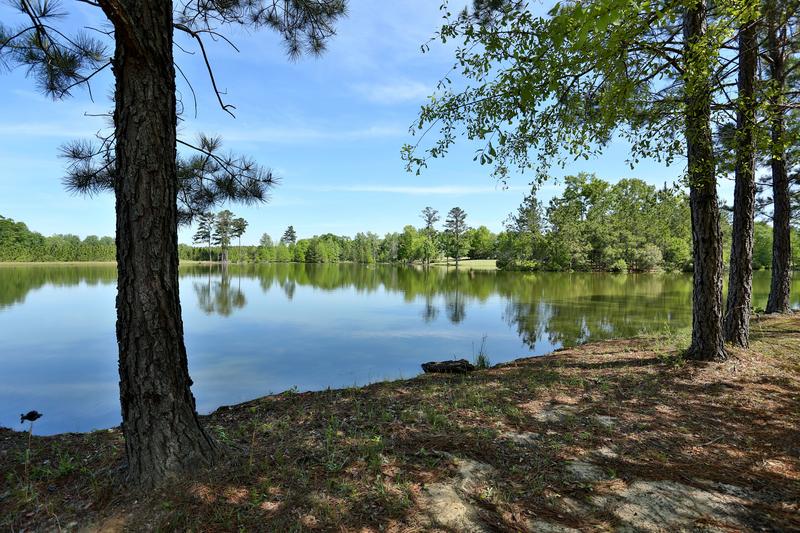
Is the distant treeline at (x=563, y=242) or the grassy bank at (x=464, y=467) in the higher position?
the distant treeline at (x=563, y=242)

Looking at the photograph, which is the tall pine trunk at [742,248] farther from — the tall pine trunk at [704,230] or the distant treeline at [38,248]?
the distant treeline at [38,248]

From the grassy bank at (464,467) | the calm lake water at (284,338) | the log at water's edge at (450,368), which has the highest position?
the grassy bank at (464,467)

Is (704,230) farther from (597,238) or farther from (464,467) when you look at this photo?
(597,238)

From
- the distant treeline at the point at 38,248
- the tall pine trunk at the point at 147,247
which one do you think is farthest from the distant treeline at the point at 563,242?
the tall pine trunk at the point at 147,247

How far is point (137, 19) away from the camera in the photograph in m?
2.51

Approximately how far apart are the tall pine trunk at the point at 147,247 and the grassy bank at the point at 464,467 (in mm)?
353

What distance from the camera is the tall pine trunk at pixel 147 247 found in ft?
8.27

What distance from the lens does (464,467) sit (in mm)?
2771

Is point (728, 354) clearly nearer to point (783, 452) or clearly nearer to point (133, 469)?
point (783, 452)

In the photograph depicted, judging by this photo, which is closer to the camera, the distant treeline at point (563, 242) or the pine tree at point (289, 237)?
the distant treeline at point (563, 242)

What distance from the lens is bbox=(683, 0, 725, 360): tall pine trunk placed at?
493cm

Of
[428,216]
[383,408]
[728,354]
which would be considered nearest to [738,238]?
[728,354]

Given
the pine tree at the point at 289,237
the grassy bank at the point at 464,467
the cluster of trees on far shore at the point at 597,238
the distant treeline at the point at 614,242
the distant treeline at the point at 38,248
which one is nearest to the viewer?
the grassy bank at the point at 464,467

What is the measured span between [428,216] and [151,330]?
8800cm
